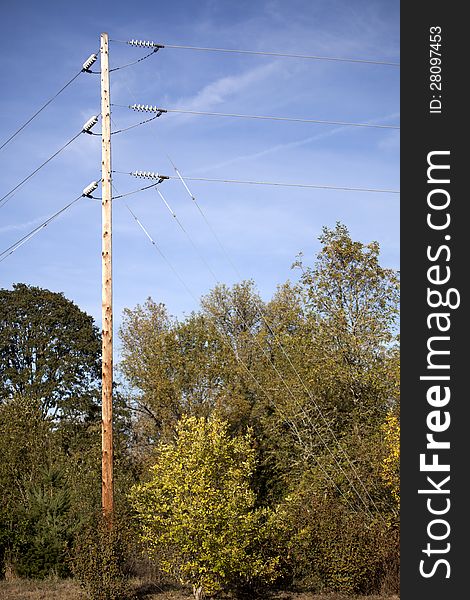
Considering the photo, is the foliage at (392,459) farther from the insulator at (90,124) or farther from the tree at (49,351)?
the tree at (49,351)

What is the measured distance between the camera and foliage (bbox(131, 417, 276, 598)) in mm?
12758

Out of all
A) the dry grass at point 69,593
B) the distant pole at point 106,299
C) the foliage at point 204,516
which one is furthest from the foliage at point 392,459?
the distant pole at point 106,299

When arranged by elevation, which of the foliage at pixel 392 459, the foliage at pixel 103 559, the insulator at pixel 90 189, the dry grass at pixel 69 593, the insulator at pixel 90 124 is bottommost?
the dry grass at pixel 69 593

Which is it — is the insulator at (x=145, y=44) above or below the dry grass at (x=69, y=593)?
above

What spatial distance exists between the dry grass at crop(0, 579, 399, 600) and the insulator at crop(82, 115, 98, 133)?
25.9 ft

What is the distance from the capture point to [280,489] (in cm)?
2289

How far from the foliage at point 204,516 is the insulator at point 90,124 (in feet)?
18.8

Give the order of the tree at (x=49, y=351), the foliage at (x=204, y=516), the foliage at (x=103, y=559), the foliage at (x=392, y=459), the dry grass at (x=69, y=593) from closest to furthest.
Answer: the foliage at (x=103, y=559)
the foliage at (x=204, y=516)
the dry grass at (x=69, y=593)
the foliage at (x=392, y=459)
the tree at (x=49, y=351)

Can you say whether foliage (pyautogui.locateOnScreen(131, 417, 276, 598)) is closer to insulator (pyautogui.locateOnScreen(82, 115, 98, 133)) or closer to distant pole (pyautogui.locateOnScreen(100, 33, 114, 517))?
distant pole (pyautogui.locateOnScreen(100, 33, 114, 517))

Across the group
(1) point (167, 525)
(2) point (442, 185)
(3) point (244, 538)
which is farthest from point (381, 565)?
(2) point (442, 185)

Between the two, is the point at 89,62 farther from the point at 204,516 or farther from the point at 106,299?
the point at 204,516

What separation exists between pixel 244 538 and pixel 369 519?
14.8 ft

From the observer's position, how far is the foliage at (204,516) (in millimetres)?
12758

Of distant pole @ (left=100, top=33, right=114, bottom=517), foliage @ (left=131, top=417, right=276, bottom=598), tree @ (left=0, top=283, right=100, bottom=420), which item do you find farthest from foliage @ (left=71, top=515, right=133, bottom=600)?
tree @ (left=0, top=283, right=100, bottom=420)
